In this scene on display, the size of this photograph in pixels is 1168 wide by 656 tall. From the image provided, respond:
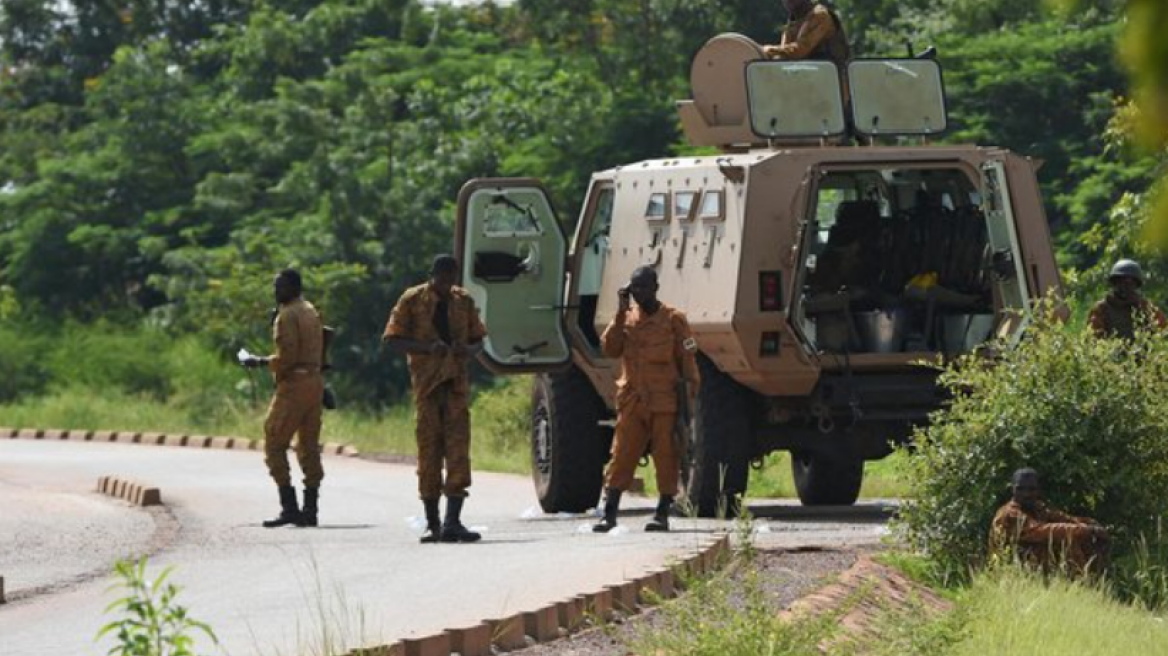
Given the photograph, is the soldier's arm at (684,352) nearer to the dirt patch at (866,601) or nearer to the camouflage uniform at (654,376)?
the camouflage uniform at (654,376)

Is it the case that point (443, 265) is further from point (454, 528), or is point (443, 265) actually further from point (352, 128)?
point (352, 128)

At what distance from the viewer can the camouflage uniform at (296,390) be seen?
18656 millimetres

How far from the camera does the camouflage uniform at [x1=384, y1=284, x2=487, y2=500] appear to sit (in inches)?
633

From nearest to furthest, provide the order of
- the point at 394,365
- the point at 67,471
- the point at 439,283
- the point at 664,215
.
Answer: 1. the point at 439,283
2. the point at 664,215
3. the point at 67,471
4. the point at 394,365

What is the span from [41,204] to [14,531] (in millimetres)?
28992

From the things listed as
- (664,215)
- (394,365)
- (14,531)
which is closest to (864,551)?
(664,215)

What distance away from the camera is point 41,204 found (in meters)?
46.9

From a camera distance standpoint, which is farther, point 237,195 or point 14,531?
point 237,195

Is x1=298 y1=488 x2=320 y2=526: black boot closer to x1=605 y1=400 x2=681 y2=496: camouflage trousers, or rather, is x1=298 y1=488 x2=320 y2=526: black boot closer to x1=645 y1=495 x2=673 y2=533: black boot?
x1=605 y1=400 x2=681 y2=496: camouflage trousers

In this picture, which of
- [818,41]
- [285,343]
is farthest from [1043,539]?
[285,343]

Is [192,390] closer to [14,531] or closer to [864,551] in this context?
[14,531]

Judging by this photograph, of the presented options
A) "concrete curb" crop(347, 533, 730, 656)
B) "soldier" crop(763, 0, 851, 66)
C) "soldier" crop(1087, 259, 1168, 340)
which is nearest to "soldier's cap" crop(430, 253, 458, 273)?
"concrete curb" crop(347, 533, 730, 656)

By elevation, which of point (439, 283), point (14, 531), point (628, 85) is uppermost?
point (628, 85)

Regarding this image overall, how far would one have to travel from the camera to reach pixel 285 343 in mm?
18688
